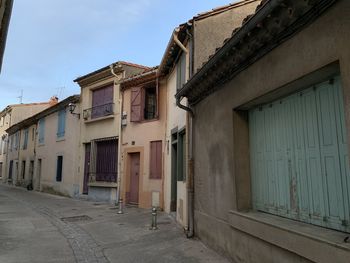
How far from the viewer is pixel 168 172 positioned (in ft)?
37.7

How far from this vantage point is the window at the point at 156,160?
1252cm

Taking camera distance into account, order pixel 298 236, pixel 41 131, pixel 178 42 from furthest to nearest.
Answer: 1. pixel 41 131
2. pixel 178 42
3. pixel 298 236

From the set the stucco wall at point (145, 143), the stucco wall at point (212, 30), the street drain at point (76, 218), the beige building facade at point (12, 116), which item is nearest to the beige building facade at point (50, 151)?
the beige building facade at point (12, 116)

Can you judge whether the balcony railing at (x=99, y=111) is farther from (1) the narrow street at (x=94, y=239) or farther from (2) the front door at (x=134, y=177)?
(1) the narrow street at (x=94, y=239)

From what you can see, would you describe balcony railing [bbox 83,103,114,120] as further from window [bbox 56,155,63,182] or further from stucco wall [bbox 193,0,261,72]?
stucco wall [bbox 193,0,261,72]

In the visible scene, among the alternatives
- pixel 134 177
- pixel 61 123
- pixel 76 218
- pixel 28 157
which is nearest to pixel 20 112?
pixel 28 157

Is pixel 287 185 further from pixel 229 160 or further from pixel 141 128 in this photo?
pixel 141 128

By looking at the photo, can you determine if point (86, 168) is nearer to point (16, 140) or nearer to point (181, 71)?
point (181, 71)

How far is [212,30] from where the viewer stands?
8422mm

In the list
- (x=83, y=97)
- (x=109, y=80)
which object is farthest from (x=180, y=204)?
(x=83, y=97)

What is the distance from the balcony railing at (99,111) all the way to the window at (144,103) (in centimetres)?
194

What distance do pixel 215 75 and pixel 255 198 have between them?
2.22 metres

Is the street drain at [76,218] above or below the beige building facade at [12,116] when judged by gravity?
below

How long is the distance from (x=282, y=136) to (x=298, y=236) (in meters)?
1.44
